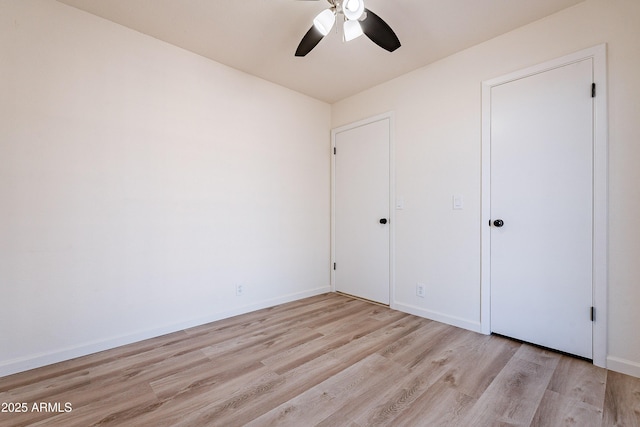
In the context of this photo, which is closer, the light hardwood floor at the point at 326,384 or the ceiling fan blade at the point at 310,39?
the light hardwood floor at the point at 326,384

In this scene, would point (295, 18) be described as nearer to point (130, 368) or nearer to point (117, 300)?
point (117, 300)

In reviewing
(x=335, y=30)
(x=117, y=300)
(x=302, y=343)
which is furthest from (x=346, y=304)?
(x=335, y=30)

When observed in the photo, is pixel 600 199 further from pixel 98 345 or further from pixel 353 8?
pixel 98 345

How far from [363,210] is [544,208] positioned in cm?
171

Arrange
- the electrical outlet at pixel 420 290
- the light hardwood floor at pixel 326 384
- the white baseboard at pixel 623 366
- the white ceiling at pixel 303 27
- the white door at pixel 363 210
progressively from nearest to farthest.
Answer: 1. the light hardwood floor at pixel 326 384
2. the white baseboard at pixel 623 366
3. the white ceiling at pixel 303 27
4. the electrical outlet at pixel 420 290
5. the white door at pixel 363 210

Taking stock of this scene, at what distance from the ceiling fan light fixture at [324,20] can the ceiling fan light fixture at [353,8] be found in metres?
0.15

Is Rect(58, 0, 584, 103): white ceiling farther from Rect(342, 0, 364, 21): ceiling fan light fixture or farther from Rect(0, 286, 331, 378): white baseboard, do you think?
Rect(0, 286, 331, 378): white baseboard

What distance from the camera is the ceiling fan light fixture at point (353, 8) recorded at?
1.64 meters

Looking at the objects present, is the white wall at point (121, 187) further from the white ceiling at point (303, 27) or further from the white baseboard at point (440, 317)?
the white baseboard at point (440, 317)

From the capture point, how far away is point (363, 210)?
3369mm

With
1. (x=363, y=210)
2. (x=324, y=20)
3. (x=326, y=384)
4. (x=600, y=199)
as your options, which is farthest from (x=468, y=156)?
(x=326, y=384)

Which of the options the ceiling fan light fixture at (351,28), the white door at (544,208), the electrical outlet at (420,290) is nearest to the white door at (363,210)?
the electrical outlet at (420,290)

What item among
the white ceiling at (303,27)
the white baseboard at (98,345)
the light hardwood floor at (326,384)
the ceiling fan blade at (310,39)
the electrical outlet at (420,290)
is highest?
the white ceiling at (303,27)

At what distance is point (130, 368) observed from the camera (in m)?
1.87
